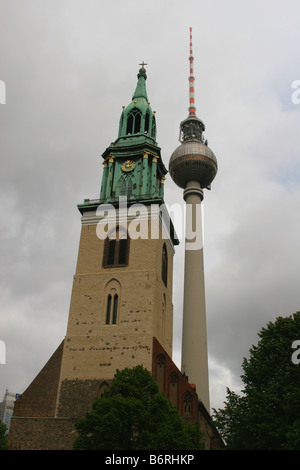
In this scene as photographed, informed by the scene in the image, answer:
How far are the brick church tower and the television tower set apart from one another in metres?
7.76

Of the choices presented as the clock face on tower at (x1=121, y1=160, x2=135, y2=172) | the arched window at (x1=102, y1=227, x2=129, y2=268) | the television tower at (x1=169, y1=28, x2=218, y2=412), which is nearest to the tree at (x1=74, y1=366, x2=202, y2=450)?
the arched window at (x1=102, y1=227, x2=129, y2=268)

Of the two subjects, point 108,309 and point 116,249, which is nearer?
point 108,309

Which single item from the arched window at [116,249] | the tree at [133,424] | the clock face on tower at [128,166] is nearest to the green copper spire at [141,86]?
the clock face on tower at [128,166]

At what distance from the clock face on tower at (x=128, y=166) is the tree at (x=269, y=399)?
2281 centimetres

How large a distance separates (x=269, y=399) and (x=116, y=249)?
18792 millimetres

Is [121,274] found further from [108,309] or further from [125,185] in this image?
[125,185]

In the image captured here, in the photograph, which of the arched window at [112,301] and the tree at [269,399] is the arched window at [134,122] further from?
the tree at [269,399]

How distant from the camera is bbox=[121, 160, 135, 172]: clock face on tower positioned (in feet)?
149

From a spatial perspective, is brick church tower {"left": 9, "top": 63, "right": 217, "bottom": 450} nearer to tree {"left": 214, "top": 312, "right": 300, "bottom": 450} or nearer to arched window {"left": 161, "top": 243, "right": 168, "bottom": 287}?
arched window {"left": 161, "top": 243, "right": 168, "bottom": 287}

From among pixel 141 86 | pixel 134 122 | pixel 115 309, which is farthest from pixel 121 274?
pixel 141 86

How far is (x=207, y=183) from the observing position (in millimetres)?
60906

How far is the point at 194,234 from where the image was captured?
183ft
